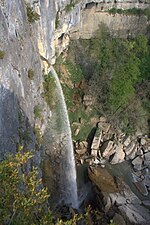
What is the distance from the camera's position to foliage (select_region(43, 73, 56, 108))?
680 inches

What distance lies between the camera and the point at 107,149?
21.3m

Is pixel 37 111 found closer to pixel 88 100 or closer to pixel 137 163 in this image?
pixel 88 100

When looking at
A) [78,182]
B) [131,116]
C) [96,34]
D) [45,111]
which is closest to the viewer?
[45,111]

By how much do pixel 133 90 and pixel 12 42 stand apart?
11.9 meters

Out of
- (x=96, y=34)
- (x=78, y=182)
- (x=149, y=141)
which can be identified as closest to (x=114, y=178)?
(x=78, y=182)

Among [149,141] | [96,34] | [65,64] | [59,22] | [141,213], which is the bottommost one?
[141,213]

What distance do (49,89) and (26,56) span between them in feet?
11.3

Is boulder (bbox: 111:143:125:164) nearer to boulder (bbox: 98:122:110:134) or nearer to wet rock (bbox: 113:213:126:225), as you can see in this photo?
boulder (bbox: 98:122:110:134)

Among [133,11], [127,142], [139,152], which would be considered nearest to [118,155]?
[127,142]

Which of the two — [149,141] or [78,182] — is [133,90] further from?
[78,182]

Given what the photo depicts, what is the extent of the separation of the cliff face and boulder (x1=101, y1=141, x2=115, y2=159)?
544 cm

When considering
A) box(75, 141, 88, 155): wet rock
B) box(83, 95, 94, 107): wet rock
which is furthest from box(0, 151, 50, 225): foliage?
box(83, 95, 94, 107): wet rock

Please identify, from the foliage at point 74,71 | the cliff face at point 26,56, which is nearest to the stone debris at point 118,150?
the foliage at point 74,71

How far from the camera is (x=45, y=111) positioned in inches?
663
